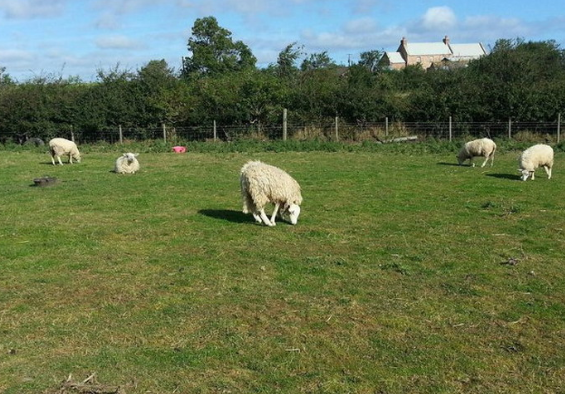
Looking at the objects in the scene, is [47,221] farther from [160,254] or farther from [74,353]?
[74,353]

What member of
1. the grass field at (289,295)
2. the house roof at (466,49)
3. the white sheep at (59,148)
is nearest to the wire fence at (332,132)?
the white sheep at (59,148)

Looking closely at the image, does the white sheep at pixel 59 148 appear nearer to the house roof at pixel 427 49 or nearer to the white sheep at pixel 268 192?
the white sheep at pixel 268 192

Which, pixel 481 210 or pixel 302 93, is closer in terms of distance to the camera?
pixel 481 210

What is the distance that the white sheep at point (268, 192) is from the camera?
1008 centimetres

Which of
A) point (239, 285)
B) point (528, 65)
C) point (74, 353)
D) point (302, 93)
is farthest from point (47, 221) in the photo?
point (528, 65)

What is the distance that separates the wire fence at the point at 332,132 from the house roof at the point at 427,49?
95999mm

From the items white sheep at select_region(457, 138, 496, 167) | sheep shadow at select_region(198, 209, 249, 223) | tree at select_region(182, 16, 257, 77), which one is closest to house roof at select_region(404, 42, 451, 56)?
tree at select_region(182, 16, 257, 77)

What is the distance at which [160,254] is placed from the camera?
8289 mm

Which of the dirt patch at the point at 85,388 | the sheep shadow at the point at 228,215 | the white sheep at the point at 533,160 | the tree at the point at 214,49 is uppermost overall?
the tree at the point at 214,49

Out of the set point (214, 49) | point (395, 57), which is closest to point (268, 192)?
point (214, 49)

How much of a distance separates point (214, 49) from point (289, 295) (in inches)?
2562

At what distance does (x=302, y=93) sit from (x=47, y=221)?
25056 mm

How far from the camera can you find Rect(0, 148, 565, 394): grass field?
15.1 feet

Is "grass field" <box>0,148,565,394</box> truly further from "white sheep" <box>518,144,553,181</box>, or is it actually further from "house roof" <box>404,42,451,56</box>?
"house roof" <box>404,42,451,56</box>
